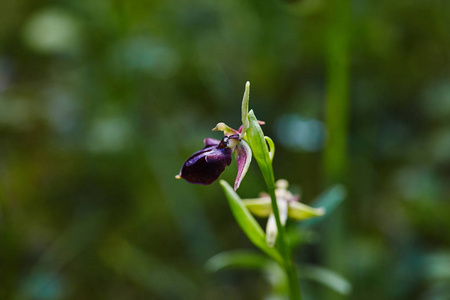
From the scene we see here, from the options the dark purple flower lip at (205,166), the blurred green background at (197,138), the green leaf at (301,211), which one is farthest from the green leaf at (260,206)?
the blurred green background at (197,138)

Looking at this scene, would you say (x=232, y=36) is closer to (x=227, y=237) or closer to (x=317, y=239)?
(x=227, y=237)

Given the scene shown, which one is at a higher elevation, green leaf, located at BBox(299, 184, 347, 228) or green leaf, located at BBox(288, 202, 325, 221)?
green leaf, located at BBox(299, 184, 347, 228)

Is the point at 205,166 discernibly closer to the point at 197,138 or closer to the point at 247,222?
the point at 247,222

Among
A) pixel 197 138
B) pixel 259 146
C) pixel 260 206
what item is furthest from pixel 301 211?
pixel 197 138

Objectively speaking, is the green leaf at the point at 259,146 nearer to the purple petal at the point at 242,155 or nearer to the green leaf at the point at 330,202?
the purple petal at the point at 242,155

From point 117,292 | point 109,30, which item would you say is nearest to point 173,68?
point 109,30

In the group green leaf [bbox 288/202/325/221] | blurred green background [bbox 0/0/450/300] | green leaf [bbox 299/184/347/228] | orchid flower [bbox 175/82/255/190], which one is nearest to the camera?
orchid flower [bbox 175/82/255/190]

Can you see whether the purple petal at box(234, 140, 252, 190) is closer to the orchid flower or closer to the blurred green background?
the orchid flower

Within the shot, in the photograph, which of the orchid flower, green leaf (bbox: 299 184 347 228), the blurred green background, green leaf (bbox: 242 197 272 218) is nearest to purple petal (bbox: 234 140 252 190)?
the orchid flower
